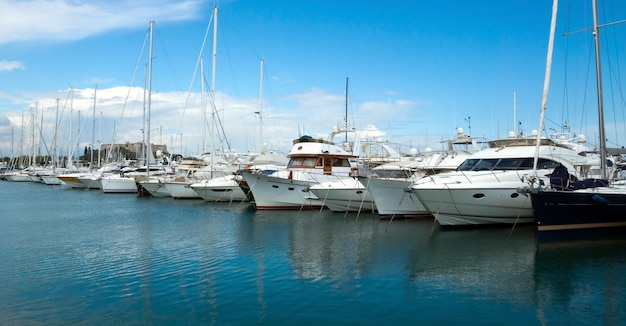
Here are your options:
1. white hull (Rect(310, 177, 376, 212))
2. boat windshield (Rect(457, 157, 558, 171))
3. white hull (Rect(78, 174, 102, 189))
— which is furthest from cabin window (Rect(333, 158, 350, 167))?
white hull (Rect(78, 174, 102, 189))

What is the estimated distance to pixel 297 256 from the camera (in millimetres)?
15688

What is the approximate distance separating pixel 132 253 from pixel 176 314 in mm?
7306

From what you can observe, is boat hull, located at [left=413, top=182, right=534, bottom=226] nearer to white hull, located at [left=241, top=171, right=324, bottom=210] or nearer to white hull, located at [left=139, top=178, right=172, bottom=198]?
white hull, located at [left=241, top=171, right=324, bottom=210]

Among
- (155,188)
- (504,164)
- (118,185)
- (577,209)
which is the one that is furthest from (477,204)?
(118,185)

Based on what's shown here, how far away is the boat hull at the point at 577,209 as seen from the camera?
1669 cm

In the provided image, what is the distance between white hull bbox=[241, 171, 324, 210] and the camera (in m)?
29.8

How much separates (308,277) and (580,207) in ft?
35.9

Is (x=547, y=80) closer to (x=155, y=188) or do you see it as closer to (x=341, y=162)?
(x=341, y=162)

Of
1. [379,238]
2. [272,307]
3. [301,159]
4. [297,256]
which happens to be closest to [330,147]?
[301,159]

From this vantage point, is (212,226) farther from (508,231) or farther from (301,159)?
(508,231)

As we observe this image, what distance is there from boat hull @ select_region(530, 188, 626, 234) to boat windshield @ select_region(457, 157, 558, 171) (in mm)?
3363

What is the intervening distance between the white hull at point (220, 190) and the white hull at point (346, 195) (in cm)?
1054

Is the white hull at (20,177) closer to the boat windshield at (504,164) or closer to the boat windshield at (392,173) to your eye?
the boat windshield at (392,173)

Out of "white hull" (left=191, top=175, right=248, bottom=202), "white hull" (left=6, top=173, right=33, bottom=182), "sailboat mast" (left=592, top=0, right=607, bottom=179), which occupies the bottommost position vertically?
"white hull" (left=6, top=173, right=33, bottom=182)
